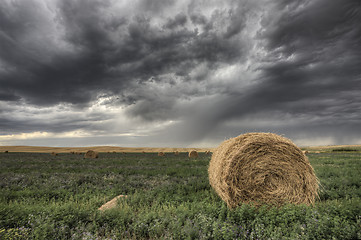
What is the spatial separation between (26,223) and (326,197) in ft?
35.9

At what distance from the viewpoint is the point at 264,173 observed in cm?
788

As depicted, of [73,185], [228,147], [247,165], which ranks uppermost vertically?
[228,147]

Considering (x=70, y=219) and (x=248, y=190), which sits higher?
(x=248, y=190)

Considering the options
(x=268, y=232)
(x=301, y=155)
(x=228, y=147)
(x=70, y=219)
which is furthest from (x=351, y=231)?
(x=70, y=219)

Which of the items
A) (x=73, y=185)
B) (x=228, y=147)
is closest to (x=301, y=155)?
(x=228, y=147)

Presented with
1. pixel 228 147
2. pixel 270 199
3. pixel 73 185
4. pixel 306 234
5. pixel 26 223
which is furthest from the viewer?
pixel 73 185

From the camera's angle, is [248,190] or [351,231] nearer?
[351,231]

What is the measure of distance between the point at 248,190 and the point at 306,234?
2.94m

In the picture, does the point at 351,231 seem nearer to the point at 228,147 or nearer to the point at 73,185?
the point at 228,147

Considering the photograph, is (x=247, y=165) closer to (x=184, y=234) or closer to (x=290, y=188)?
(x=290, y=188)

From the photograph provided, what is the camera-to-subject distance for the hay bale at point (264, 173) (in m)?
7.57

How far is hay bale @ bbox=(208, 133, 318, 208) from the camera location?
24.8 feet

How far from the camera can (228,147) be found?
8.31 metres

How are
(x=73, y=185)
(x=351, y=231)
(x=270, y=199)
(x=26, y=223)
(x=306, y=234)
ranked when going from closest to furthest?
(x=351, y=231), (x=306, y=234), (x=26, y=223), (x=270, y=199), (x=73, y=185)
